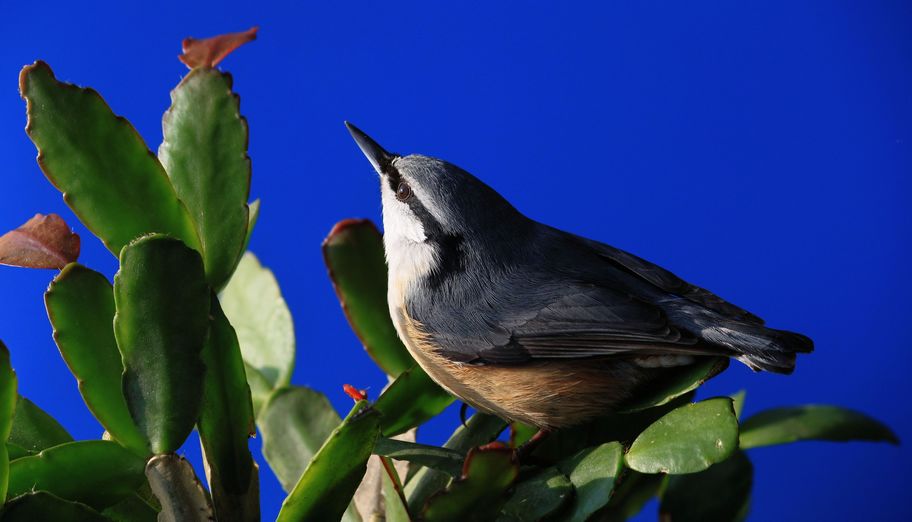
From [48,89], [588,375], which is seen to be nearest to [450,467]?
[588,375]

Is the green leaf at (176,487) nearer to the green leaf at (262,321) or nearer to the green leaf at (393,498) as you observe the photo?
the green leaf at (393,498)

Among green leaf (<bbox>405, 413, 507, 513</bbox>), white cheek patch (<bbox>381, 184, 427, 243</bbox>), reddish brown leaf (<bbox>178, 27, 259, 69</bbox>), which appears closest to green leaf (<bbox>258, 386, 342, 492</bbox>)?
green leaf (<bbox>405, 413, 507, 513</bbox>)

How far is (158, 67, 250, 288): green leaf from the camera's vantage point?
106 cm

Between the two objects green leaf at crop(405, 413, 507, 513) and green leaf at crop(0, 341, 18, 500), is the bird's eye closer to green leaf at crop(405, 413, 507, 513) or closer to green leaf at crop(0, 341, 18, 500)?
green leaf at crop(405, 413, 507, 513)

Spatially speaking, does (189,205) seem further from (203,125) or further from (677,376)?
(677,376)

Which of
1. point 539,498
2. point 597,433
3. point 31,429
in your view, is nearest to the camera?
point 539,498

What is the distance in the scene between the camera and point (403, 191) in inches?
53.1

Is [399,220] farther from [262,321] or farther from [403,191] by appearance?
[262,321]

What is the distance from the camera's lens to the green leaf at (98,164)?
98 cm

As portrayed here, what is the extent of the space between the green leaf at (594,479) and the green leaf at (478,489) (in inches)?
3.0

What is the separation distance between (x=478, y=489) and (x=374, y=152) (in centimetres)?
66

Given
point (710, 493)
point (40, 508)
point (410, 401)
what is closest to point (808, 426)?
point (710, 493)

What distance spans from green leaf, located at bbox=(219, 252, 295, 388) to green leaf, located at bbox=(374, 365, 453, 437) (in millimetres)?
258

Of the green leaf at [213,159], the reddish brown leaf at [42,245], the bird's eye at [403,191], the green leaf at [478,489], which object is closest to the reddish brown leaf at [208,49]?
the green leaf at [213,159]
